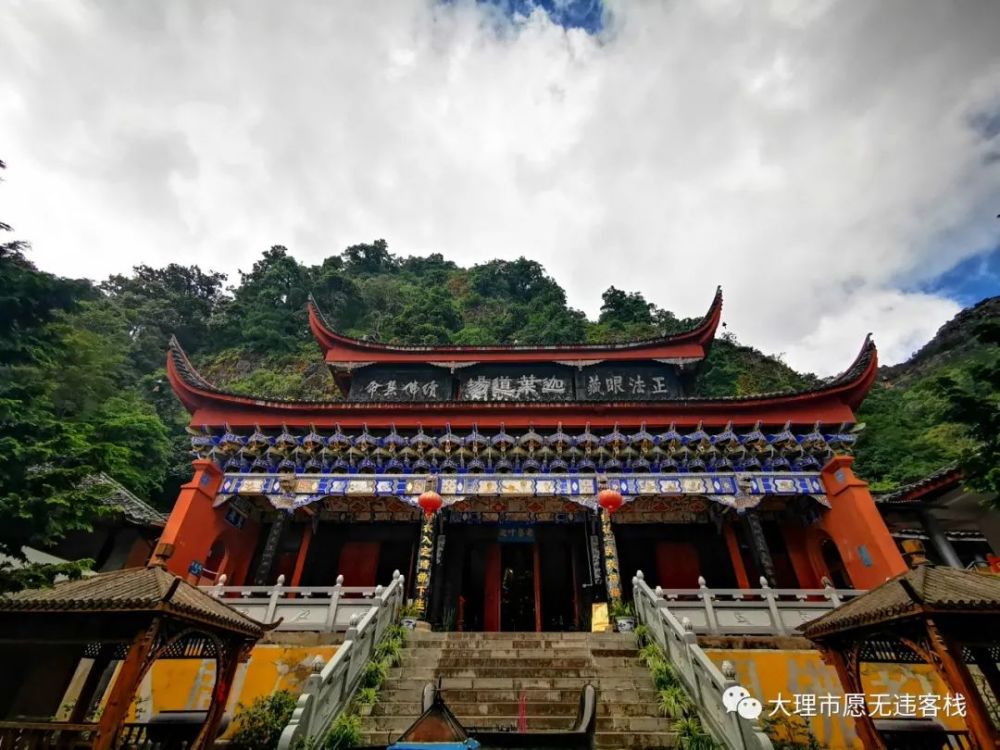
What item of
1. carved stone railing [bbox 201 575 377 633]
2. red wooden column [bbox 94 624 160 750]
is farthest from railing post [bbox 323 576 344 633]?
red wooden column [bbox 94 624 160 750]

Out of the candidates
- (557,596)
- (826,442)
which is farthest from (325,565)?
(826,442)

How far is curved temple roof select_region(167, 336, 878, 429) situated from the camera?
12.5 m

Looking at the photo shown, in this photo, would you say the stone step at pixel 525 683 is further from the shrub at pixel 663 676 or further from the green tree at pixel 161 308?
the green tree at pixel 161 308

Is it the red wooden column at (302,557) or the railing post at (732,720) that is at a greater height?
the red wooden column at (302,557)

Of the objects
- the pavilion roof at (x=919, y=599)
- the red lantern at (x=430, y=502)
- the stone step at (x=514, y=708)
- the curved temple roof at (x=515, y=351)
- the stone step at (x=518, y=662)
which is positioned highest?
the curved temple roof at (x=515, y=351)

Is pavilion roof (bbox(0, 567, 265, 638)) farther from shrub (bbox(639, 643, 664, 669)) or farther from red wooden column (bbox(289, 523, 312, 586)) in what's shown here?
red wooden column (bbox(289, 523, 312, 586))

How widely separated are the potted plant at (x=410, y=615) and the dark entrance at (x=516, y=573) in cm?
278

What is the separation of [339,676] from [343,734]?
65 centimetres

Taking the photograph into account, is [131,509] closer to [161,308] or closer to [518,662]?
[518,662]

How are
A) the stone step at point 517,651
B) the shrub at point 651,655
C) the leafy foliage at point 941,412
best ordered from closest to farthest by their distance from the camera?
1. the leafy foliage at point 941,412
2. the shrub at point 651,655
3. the stone step at point 517,651

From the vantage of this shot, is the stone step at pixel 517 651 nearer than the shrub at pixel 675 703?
No

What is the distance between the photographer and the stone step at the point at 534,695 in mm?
6934

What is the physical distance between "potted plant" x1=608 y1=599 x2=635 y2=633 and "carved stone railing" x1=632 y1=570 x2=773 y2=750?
529 millimetres

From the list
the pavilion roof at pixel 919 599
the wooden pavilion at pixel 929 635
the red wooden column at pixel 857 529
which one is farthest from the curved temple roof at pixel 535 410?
the pavilion roof at pixel 919 599
